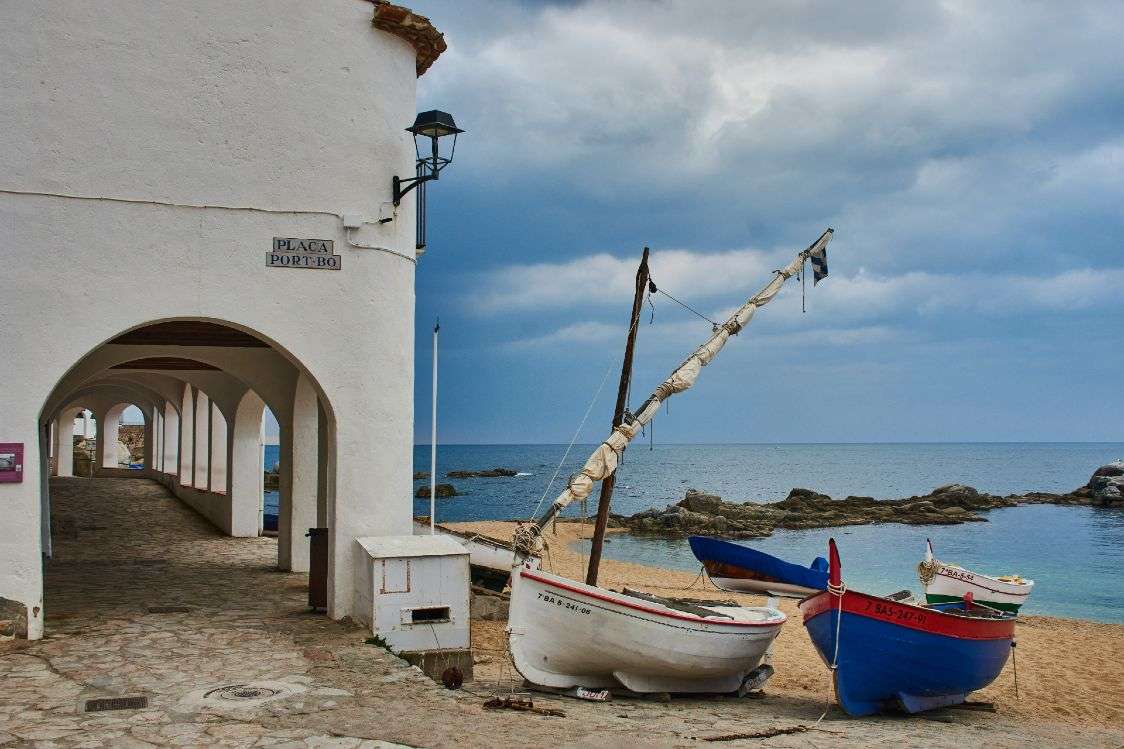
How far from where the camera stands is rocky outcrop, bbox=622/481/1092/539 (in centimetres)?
4569

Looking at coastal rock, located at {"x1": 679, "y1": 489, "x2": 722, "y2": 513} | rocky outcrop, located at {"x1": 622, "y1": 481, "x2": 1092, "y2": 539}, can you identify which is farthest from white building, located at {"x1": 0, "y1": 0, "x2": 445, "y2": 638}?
coastal rock, located at {"x1": 679, "y1": 489, "x2": 722, "y2": 513}

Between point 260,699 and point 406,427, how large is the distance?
3.98m

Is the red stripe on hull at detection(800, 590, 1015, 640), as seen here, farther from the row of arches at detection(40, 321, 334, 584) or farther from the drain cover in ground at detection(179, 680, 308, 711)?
the drain cover in ground at detection(179, 680, 308, 711)

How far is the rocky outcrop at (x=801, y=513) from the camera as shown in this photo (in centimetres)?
4569

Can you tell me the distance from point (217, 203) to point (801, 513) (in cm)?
4754

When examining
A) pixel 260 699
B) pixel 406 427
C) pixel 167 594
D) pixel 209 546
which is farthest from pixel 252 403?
pixel 260 699

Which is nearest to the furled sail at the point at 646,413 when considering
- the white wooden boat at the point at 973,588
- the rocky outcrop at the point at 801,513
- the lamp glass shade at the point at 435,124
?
the lamp glass shade at the point at 435,124

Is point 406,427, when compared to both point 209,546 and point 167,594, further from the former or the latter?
point 209,546

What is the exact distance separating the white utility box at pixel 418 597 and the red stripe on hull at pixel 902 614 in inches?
164

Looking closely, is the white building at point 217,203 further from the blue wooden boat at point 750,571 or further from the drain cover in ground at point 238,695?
the blue wooden boat at point 750,571

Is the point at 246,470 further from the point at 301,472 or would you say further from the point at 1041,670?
the point at 1041,670

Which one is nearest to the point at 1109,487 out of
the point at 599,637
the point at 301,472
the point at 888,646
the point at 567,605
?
the point at 888,646

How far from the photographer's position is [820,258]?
1803cm

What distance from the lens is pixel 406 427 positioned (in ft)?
35.7
